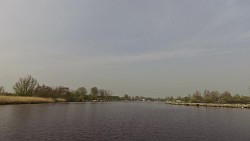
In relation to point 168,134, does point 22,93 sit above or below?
above

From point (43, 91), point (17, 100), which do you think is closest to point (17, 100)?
A: point (17, 100)

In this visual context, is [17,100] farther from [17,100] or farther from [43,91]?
[43,91]

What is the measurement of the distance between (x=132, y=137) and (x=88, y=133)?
6.98 m

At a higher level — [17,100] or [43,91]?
[43,91]

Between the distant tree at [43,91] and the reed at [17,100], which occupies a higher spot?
the distant tree at [43,91]

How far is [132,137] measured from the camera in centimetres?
3878

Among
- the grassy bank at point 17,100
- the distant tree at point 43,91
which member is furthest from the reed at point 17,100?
the distant tree at point 43,91

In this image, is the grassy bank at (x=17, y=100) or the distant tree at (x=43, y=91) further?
the distant tree at (x=43, y=91)

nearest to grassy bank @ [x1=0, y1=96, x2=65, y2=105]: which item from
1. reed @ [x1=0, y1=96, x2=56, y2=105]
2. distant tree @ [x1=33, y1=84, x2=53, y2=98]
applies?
reed @ [x1=0, y1=96, x2=56, y2=105]

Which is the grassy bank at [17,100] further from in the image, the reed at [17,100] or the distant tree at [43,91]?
the distant tree at [43,91]

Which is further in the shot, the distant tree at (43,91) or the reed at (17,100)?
the distant tree at (43,91)

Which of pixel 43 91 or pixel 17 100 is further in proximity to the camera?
pixel 43 91

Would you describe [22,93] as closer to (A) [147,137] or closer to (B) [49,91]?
(B) [49,91]

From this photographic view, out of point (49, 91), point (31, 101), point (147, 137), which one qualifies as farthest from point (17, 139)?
point (49, 91)
